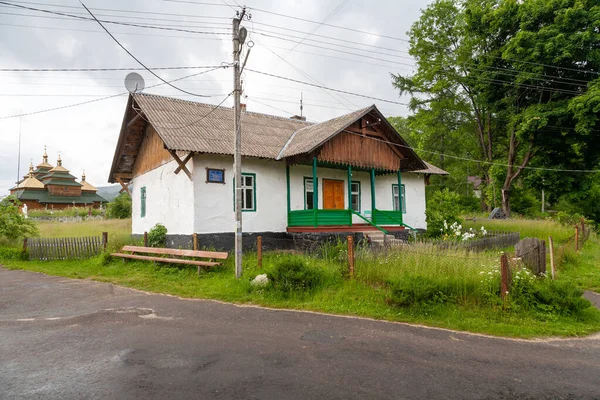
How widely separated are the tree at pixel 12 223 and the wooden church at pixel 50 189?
46.0 meters

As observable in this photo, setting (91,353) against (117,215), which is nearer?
(91,353)

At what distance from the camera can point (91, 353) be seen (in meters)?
5.50

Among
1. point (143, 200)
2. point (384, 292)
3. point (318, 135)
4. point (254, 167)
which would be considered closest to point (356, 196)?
point (318, 135)

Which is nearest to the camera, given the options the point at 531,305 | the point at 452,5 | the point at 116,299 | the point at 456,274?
the point at 531,305

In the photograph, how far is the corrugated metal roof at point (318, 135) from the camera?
14.9m

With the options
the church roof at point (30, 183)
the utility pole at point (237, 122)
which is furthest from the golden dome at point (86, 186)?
the utility pole at point (237, 122)

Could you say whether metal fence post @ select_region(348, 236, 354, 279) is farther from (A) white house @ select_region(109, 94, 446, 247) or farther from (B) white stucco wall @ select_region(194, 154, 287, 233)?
(B) white stucco wall @ select_region(194, 154, 287, 233)

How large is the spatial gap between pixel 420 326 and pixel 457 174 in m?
39.3

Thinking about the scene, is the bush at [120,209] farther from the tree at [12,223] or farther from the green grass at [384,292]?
the green grass at [384,292]

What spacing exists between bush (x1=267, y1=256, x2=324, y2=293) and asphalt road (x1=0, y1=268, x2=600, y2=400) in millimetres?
1058

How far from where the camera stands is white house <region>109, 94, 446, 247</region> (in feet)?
46.9

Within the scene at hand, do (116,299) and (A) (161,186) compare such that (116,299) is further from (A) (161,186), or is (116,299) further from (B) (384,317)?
(A) (161,186)

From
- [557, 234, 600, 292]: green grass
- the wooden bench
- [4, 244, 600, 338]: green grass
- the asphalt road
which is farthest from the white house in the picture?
the asphalt road

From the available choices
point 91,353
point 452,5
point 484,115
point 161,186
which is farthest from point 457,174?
point 91,353
